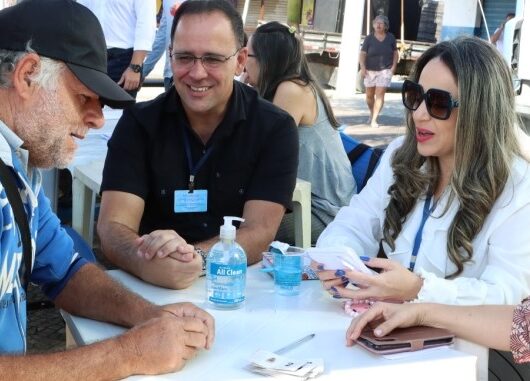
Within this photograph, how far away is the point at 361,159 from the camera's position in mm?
4184

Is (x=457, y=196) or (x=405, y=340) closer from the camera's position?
(x=405, y=340)

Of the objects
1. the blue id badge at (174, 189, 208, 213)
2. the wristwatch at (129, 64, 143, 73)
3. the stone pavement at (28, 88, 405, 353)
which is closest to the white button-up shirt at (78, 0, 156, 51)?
the wristwatch at (129, 64, 143, 73)

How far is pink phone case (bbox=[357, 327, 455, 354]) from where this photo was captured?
1.71 m

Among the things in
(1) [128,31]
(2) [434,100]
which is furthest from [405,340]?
(1) [128,31]

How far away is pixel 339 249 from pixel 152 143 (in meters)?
1.20

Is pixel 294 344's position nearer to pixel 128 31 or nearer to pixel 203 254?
pixel 203 254

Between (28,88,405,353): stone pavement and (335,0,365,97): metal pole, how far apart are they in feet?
1.09

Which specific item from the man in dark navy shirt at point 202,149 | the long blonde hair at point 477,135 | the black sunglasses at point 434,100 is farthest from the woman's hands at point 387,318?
the man in dark navy shirt at point 202,149

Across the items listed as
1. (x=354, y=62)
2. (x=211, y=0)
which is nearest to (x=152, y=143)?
(x=211, y=0)

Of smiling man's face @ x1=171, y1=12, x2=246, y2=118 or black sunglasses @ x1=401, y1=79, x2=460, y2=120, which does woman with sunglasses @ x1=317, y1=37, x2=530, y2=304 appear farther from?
smiling man's face @ x1=171, y1=12, x2=246, y2=118

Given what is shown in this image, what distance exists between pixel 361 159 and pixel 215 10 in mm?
1549

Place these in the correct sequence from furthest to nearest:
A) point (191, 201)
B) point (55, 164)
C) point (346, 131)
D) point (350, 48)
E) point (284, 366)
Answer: point (350, 48) < point (346, 131) < point (191, 201) < point (55, 164) < point (284, 366)

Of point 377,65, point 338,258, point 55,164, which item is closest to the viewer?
Result: point 55,164

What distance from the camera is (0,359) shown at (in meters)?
1.47
